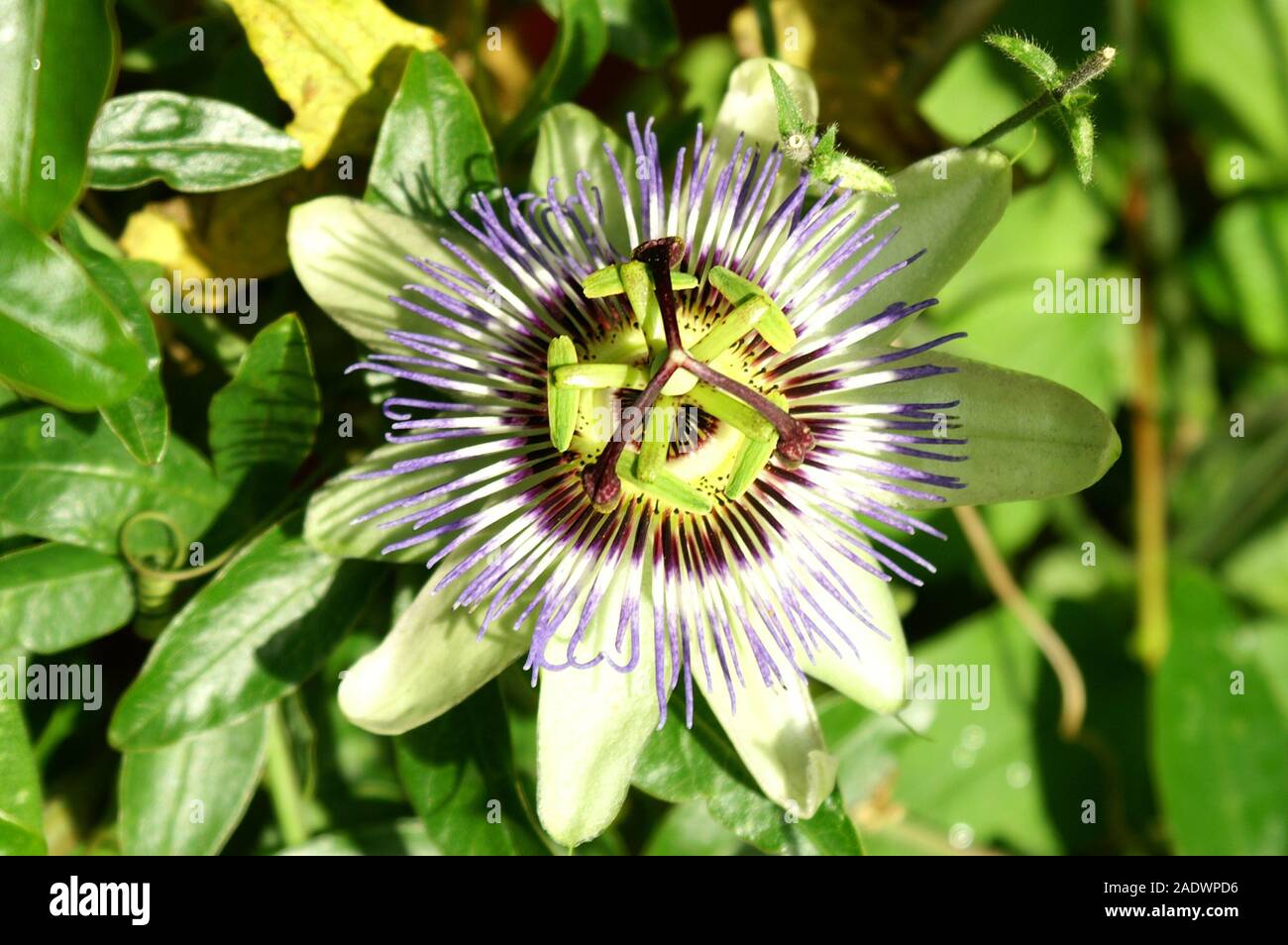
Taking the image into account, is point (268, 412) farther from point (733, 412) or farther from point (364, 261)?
point (733, 412)

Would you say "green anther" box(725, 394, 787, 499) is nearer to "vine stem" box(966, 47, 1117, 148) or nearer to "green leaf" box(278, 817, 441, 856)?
"vine stem" box(966, 47, 1117, 148)

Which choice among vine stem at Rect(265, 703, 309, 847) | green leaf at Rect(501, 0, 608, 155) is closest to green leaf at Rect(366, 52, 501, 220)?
green leaf at Rect(501, 0, 608, 155)

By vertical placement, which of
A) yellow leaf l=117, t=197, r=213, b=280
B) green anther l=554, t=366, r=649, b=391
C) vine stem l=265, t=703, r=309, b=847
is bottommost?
vine stem l=265, t=703, r=309, b=847

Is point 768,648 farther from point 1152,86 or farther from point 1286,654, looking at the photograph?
point 1152,86

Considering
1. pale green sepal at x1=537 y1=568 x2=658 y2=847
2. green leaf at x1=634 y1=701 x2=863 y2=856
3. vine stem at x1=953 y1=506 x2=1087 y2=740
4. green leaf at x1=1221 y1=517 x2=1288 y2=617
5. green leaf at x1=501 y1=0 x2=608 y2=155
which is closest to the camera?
pale green sepal at x1=537 y1=568 x2=658 y2=847

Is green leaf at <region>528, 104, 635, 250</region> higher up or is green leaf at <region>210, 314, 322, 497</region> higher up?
green leaf at <region>528, 104, 635, 250</region>

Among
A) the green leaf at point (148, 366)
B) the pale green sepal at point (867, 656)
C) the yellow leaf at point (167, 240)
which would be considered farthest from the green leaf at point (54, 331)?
the pale green sepal at point (867, 656)
